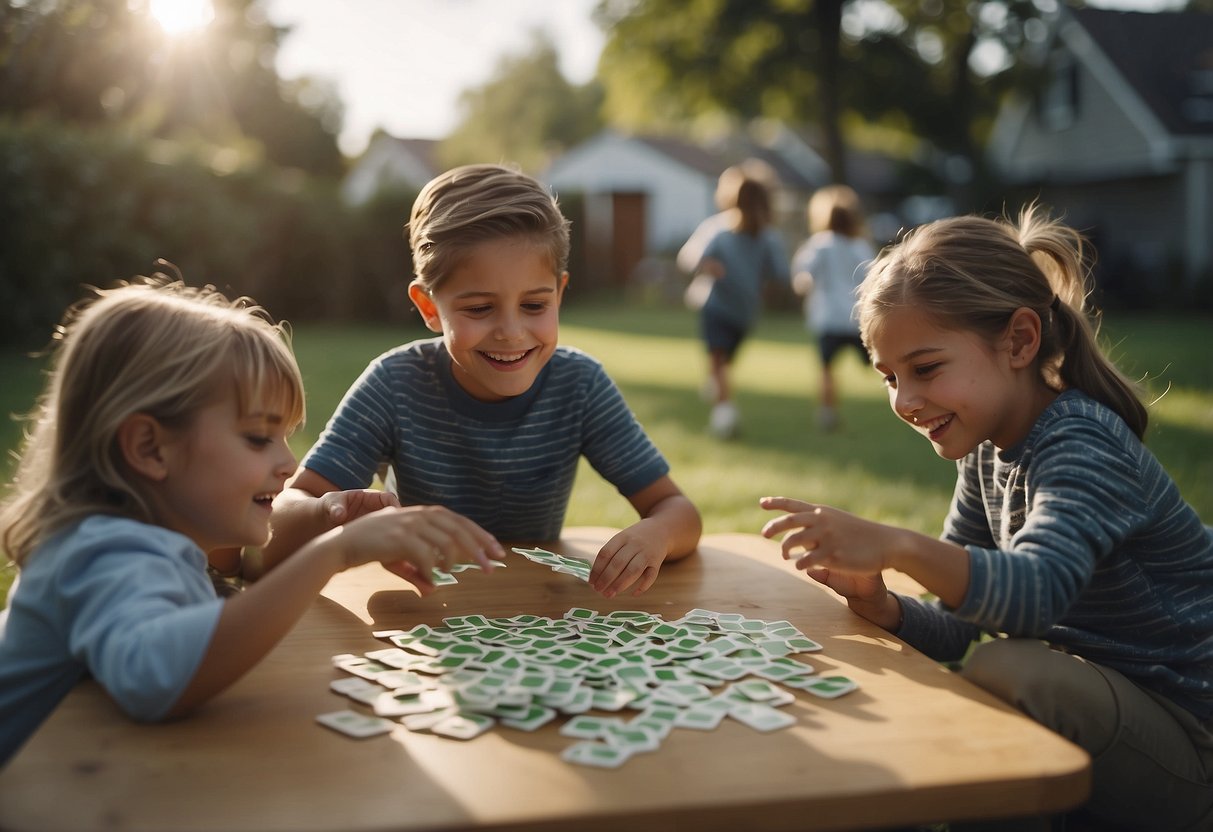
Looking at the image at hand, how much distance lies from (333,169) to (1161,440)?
132ft

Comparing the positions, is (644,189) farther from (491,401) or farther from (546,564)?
(546,564)

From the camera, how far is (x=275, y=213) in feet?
52.5

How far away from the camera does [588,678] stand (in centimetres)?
162

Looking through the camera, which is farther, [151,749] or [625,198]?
[625,198]

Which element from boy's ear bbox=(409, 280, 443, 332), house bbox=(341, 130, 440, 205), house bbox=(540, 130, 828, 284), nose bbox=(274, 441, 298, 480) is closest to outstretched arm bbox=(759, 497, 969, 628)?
nose bbox=(274, 441, 298, 480)

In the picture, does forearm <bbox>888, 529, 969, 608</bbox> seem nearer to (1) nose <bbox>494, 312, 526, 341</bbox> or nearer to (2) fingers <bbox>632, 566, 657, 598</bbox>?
(2) fingers <bbox>632, 566, 657, 598</bbox>

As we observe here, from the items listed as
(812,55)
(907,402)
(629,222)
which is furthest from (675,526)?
(629,222)

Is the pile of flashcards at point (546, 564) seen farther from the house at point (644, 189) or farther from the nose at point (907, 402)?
the house at point (644, 189)

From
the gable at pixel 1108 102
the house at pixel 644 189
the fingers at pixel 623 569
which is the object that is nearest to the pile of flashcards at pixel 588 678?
the fingers at pixel 623 569

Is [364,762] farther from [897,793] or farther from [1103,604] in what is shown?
[1103,604]

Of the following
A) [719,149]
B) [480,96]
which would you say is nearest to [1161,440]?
[719,149]

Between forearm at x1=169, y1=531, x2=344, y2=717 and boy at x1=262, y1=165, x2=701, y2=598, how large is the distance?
0.84 meters

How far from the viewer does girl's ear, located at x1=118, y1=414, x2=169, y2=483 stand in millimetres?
1688

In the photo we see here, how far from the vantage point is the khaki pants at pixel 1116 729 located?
5.59ft
